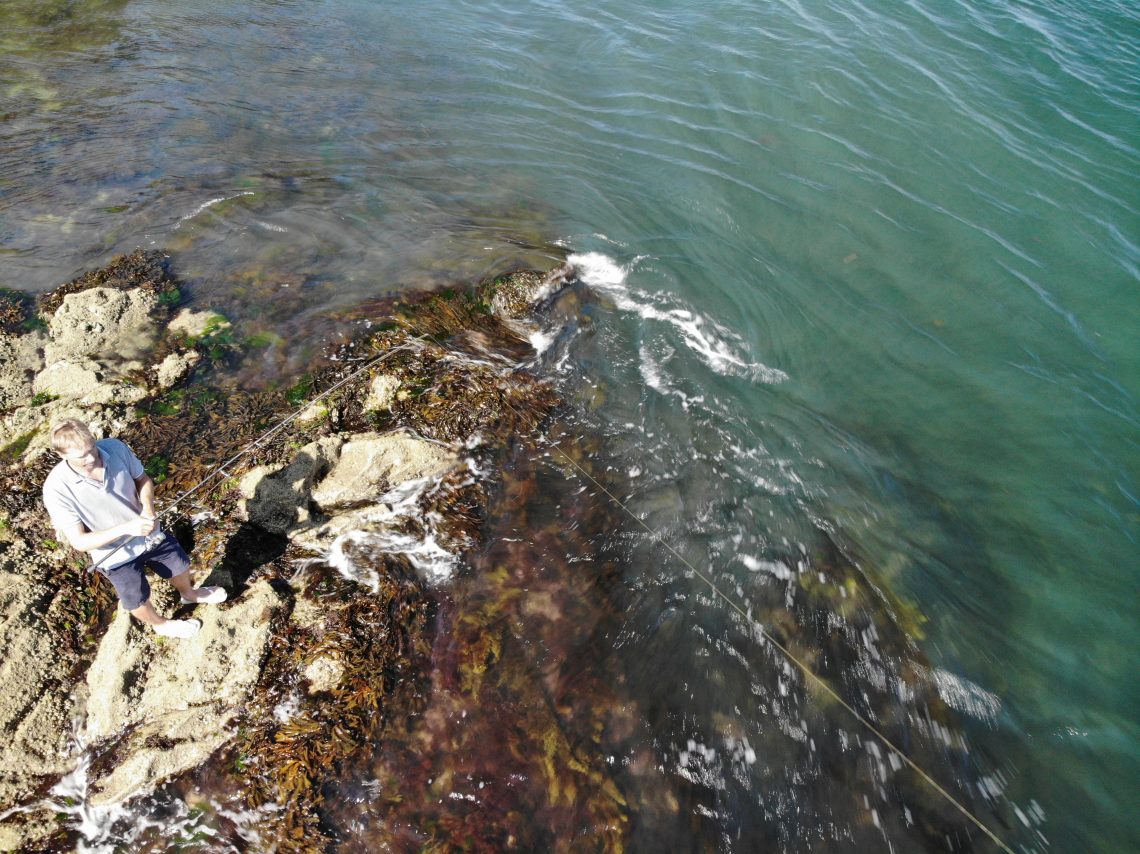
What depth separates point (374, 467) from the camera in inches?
267

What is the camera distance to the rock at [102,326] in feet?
25.0

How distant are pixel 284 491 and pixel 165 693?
2094 mm

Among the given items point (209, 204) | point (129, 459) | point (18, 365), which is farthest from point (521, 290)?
point (18, 365)

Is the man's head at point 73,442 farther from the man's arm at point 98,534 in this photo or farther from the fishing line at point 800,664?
the fishing line at point 800,664

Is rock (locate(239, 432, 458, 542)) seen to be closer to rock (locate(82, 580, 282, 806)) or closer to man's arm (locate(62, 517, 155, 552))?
rock (locate(82, 580, 282, 806))

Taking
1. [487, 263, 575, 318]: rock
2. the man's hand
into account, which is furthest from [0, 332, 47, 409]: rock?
[487, 263, 575, 318]: rock

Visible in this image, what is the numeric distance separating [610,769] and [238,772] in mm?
3052

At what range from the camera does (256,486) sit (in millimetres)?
6398

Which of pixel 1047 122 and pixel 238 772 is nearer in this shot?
pixel 238 772

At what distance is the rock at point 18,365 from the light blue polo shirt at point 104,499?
3.64 m

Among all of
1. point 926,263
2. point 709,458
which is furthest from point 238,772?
point 926,263

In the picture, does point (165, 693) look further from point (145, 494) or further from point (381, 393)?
point (381, 393)

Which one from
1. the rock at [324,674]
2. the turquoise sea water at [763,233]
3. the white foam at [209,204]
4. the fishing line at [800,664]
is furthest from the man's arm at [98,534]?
the white foam at [209,204]

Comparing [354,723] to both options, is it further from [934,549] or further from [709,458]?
[934,549]
